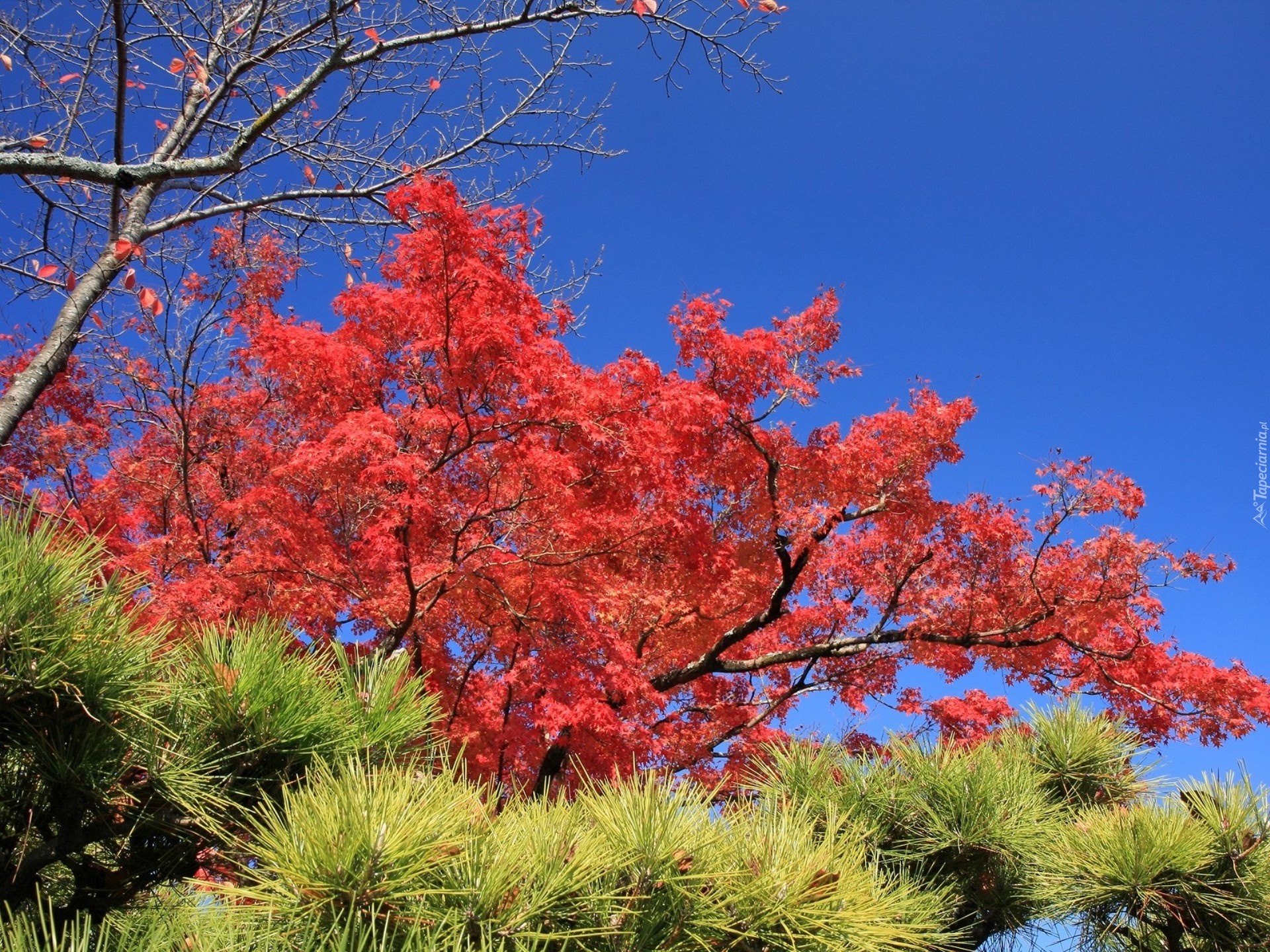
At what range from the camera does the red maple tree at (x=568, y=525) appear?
7281 mm

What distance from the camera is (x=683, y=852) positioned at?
8.48 ft

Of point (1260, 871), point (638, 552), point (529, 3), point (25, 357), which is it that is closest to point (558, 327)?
point (638, 552)

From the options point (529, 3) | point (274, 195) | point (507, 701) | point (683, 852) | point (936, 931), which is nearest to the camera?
point (683, 852)

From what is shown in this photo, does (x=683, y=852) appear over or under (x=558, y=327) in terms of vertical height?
under

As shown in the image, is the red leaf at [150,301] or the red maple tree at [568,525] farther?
the red maple tree at [568,525]

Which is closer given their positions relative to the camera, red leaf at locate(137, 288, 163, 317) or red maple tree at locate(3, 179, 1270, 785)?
red leaf at locate(137, 288, 163, 317)

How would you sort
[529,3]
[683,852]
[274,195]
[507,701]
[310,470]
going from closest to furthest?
[683,852] → [529,3] → [274,195] → [310,470] → [507,701]

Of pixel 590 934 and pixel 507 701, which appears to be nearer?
pixel 590 934

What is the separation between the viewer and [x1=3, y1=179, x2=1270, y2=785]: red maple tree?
23.9ft

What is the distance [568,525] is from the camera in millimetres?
7453

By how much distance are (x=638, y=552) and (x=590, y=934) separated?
20.1ft

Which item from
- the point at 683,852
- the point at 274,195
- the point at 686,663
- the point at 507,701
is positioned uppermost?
the point at 274,195

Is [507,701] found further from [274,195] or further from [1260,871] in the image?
[1260,871]

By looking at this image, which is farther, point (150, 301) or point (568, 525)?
point (568, 525)
